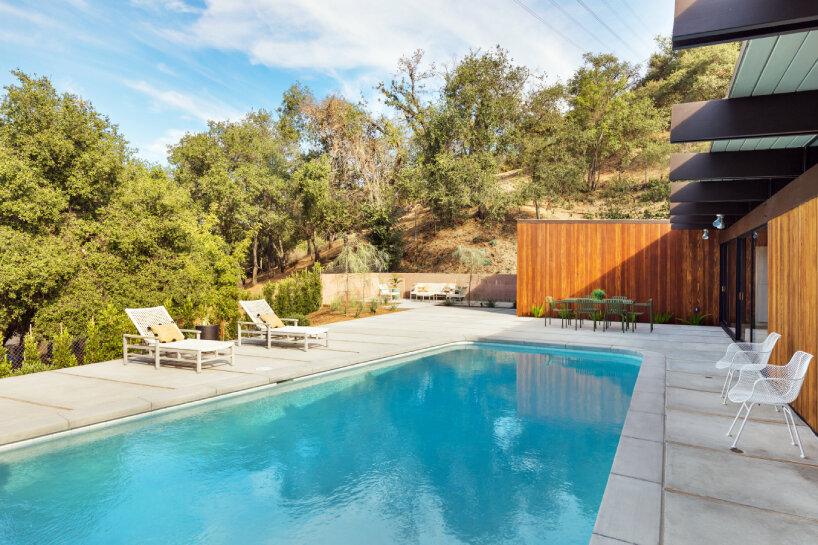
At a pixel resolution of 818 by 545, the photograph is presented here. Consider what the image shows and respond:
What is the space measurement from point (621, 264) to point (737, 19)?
11.6m

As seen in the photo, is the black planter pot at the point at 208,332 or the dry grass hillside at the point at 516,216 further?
the dry grass hillside at the point at 516,216

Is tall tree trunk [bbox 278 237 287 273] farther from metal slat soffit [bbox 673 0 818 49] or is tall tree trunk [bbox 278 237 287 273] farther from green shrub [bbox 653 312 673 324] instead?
metal slat soffit [bbox 673 0 818 49]

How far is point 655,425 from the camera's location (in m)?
4.29

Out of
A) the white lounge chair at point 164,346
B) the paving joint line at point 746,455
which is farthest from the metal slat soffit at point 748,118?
the white lounge chair at point 164,346

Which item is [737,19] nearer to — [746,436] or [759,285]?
[746,436]

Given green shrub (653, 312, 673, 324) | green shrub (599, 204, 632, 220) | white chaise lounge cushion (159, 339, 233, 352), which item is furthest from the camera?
green shrub (599, 204, 632, 220)

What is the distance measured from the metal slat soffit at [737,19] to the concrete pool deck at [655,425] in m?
2.64

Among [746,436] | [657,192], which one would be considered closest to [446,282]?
[657,192]

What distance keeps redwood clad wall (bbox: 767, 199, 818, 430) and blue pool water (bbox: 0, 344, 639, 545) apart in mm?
1689

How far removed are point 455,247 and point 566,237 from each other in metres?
14.3

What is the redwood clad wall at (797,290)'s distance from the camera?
4.00 m

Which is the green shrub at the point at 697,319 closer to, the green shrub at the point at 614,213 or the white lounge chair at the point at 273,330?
the white lounge chair at the point at 273,330

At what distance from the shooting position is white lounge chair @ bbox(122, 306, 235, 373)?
6.54 metres

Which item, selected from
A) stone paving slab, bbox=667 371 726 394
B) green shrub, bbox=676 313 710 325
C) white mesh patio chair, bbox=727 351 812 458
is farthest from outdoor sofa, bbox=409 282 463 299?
white mesh patio chair, bbox=727 351 812 458
